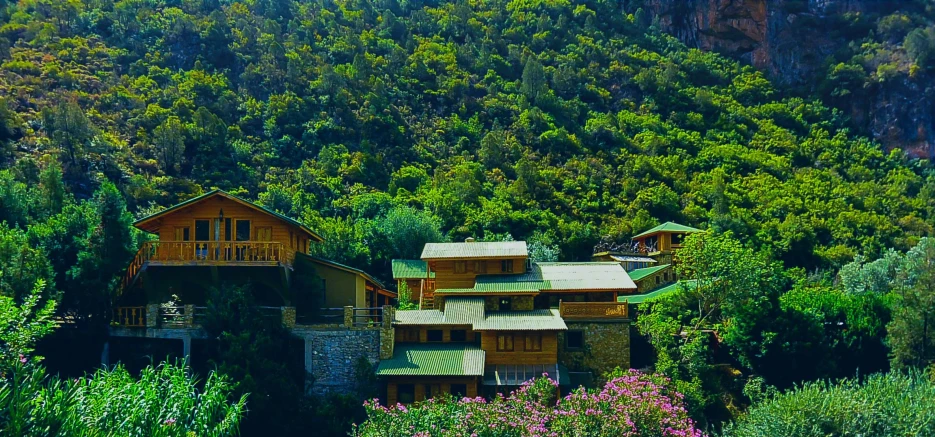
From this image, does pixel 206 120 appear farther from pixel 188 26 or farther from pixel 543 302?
pixel 543 302

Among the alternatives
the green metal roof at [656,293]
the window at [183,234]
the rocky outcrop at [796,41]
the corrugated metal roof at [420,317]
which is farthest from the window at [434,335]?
the rocky outcrop at [796,41]

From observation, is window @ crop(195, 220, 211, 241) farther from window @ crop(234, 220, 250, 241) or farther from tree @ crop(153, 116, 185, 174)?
tree @ crop(153, 116, 185, 174)

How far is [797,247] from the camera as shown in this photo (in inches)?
3027

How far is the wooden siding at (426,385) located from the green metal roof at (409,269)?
36.2ft

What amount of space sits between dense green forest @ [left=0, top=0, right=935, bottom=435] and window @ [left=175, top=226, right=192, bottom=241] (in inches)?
82.0

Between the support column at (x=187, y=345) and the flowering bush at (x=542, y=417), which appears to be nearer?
the flowering bush at (x=542, y=417)

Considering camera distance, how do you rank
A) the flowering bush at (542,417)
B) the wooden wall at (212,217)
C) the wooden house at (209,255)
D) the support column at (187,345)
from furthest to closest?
the wooden wall at (212,217), the wooden house at (209,255), the support column at (187,345), the flowering bush at (542,417)

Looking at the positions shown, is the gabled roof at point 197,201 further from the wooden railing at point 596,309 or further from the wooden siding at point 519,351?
the wooden railing at point 596,309

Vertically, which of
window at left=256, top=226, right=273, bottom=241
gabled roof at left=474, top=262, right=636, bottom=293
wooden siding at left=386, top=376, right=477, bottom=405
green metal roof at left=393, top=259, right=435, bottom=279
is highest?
window at left=256, top=226, right=273, bottom=241

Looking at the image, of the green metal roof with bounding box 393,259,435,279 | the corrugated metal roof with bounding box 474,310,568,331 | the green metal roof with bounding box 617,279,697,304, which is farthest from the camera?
the green metal roof with bounding box 393,259,435,279

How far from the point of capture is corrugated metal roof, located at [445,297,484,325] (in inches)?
1628

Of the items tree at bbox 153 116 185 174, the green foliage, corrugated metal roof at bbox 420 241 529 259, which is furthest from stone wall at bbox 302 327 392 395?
tree at bbox 153 116 185 174

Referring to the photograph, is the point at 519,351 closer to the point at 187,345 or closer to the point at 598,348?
the point at 598,348

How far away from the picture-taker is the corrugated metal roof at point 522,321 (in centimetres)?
4009
